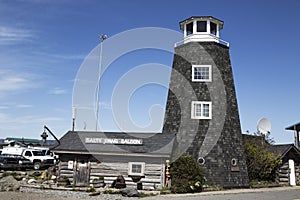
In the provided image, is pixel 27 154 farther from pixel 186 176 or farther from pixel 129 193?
pixel 186 176

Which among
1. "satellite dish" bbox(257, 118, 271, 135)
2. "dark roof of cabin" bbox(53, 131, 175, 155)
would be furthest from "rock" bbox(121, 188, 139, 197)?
"satellite dish" bbox(257, 118, 271, 135)

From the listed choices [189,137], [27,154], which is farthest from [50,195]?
[27,154]

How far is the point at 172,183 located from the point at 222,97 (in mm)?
7645

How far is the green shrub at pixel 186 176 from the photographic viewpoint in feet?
64.1

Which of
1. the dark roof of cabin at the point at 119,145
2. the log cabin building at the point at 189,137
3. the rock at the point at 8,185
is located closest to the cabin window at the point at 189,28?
the log cabin building at the point at 189,137

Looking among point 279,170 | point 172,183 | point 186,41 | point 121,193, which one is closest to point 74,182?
Answer: point 121,193

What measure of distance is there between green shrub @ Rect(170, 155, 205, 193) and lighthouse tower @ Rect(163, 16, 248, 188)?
142 centimetres

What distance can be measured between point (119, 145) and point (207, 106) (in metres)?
7.01

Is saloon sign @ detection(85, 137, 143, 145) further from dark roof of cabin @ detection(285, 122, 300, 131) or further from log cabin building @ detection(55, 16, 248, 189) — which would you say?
dark roof of cabin @ detection(285, 122, 300, 131)

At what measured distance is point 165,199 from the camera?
1642cm

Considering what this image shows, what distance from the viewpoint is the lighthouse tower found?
22.9 metres

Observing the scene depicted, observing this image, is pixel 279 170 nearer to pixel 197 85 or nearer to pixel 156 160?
pixel 197 85

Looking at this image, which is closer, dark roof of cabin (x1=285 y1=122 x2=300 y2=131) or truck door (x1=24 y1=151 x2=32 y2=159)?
truck door (x1=24 y1=151 x2=32 y2=159)

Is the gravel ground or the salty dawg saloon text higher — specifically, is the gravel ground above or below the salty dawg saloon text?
below
